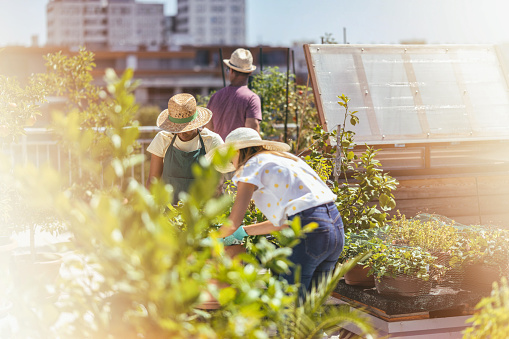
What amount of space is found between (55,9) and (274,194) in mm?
135625

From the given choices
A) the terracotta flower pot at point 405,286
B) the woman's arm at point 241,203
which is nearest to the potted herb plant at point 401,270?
the terracotta flower pot at point 405,286

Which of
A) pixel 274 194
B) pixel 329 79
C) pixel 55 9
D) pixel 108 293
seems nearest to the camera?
pixel 108 293

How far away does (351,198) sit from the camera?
3527mm

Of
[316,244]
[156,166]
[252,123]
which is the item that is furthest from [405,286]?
[252,123]

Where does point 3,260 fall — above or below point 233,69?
below

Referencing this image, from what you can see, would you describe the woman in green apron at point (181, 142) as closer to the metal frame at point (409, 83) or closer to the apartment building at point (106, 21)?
the metal frame at point (409, 83)

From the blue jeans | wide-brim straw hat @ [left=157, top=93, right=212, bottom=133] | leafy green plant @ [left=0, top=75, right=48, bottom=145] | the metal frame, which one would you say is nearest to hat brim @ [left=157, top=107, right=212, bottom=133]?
wide-brim straw hat @ [left=157, top=93, right=212, bottom=133]

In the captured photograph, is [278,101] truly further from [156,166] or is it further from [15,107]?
[15,107]

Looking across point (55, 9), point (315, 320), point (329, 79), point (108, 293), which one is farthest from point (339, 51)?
point (55, 9)

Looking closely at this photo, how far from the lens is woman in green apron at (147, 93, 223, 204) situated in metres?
3.48

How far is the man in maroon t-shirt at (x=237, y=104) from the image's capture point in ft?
14.3

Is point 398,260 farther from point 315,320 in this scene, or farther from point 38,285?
point 38,285

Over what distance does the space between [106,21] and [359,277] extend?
129 metres

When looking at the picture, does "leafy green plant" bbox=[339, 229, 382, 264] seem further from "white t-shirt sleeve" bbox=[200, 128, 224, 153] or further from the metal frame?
the metal frame
